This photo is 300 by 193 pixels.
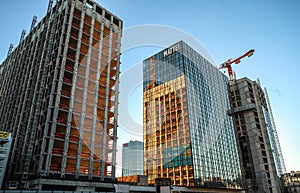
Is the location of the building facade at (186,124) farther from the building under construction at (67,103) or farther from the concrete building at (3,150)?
the concrete building at (3,150)

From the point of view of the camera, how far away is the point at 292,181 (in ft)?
363

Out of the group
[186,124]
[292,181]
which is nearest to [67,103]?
[186,124]

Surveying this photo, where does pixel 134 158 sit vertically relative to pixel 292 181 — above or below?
above

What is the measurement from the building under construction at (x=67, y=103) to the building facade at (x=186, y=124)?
86.3ft

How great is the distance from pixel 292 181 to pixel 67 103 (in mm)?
111450

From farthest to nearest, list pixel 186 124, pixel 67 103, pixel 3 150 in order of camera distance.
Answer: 1. pixel 186 124
2. pixel 67 103
3. pixel 3 150

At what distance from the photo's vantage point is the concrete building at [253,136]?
91.1 metres

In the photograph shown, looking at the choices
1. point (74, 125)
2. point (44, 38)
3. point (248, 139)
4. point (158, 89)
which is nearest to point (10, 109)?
point (44, 38)

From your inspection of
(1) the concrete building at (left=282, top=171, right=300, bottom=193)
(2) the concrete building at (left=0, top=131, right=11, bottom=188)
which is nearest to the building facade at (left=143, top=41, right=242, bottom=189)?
(1) the concrete building at (left=282, top=171, right=300, bottom=193)

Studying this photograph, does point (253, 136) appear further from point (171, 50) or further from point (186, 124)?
point (171, 50)

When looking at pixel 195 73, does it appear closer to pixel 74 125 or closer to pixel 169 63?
pixel 169 63

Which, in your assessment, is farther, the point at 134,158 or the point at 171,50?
the point at 134,158

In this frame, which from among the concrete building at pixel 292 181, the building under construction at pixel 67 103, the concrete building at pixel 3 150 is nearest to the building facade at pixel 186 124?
the building under construction at pixel 67 103

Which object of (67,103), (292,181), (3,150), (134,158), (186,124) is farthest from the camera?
(134,158)
